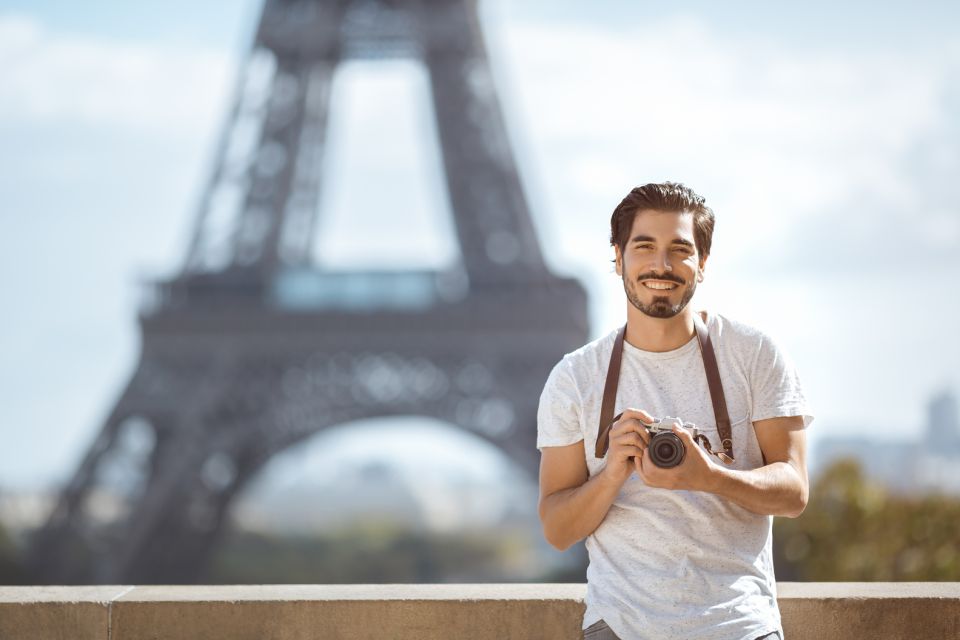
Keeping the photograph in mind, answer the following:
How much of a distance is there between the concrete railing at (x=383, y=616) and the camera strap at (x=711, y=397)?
121 cm

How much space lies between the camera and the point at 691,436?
292 centimetres

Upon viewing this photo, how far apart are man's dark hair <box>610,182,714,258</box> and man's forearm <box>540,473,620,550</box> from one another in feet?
1.94

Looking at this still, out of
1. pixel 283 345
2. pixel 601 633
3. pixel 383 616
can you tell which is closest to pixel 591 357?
pixel 601 633

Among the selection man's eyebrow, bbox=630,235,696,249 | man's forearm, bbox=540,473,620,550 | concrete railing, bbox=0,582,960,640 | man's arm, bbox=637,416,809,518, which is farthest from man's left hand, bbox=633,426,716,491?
concrete railing, bbox=0,582,960,640

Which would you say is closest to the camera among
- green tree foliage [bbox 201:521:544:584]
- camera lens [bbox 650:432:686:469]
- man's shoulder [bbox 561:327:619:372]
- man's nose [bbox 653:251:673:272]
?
camera lens [bbox 650:432:686:469]

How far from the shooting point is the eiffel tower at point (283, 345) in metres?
24.6

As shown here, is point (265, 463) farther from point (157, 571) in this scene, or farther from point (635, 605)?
point (635, 605)

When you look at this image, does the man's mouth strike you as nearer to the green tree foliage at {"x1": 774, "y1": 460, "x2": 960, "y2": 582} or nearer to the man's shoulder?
the man's shoulder

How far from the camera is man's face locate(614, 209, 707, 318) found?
122 inches

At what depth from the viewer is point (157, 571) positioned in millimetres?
26281

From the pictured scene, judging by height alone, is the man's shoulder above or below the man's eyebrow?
below

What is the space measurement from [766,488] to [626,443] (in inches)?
13.5

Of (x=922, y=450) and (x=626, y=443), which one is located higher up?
(x=626, y=443)

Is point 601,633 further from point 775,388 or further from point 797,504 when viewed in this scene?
point 775,388
